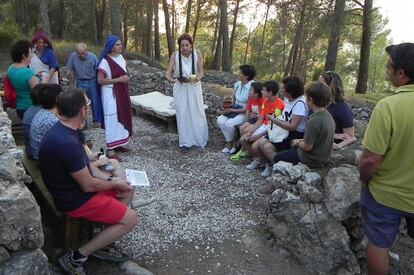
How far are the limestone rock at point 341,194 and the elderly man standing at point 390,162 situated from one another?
0.78 m

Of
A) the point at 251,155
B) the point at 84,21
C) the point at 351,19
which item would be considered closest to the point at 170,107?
the point at 251,155

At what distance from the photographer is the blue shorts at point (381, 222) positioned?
2506 mm

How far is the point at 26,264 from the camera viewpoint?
7.22 ft

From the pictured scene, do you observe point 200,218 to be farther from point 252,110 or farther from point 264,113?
point 252,110

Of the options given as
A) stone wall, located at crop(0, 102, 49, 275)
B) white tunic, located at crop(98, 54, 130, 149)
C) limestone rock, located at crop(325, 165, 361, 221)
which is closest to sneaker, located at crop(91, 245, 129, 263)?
stone wall, located at crop(0, 102, 49, 275)

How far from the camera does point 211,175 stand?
5.11 m

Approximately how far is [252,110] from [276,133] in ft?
3.13

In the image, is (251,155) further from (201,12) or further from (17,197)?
(201,12)

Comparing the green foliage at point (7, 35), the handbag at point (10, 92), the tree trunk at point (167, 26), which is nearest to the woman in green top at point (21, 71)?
the handbag at point (10, 92)

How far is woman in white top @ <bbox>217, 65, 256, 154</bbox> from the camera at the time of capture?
5.80 meters

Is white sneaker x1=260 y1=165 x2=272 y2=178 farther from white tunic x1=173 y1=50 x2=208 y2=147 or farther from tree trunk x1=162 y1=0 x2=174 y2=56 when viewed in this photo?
tree trunk x1=162 y1=0 x2=174 y2=56

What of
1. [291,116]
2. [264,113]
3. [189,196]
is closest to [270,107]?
[264,113]

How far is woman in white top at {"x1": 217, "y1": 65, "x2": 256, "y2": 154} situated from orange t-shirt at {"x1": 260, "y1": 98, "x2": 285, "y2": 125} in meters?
0.56

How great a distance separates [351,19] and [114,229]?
40.0ft
